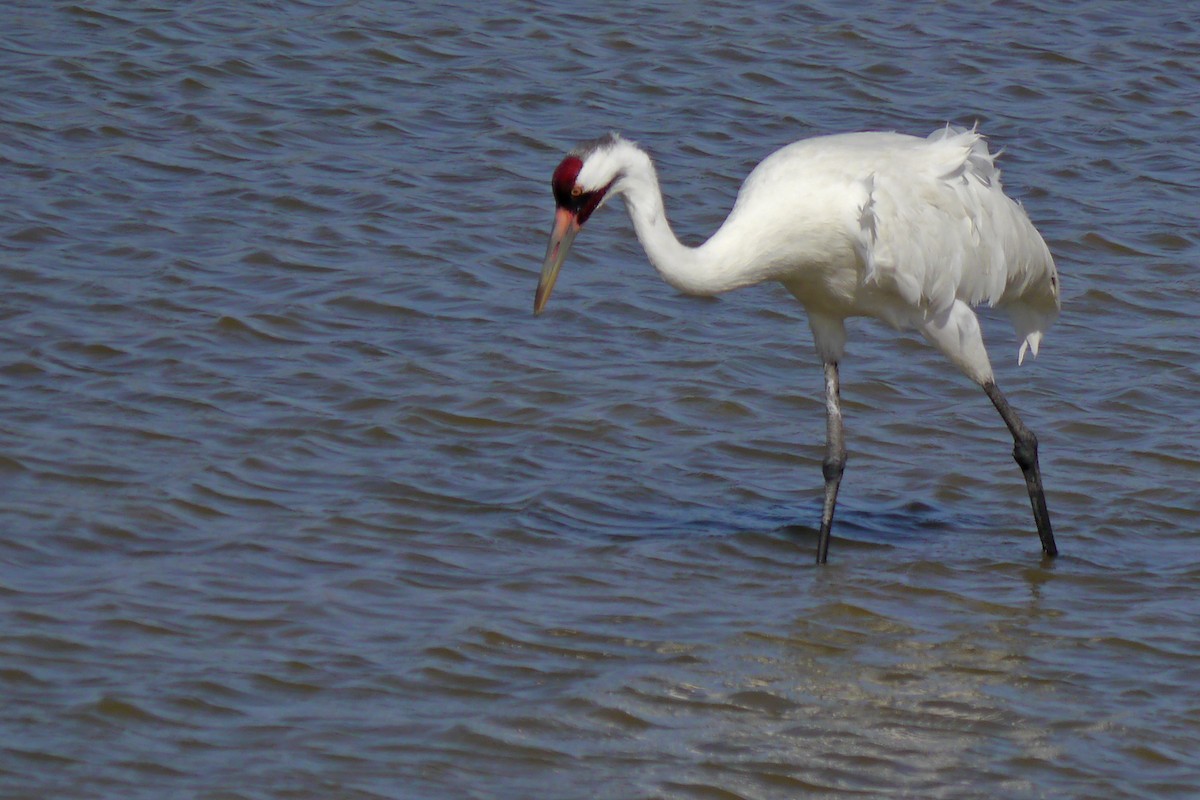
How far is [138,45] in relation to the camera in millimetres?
12062

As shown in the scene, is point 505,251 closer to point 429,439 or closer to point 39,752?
point 429,439

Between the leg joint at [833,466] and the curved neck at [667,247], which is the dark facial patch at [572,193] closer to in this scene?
the curved neck at [667,247]

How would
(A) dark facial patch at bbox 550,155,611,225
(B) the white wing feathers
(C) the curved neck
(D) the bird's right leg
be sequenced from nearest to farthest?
(A) dark facial patch at bbox 550,155,611,225, (C) the curved neck, (B) the white wing feathers, (D) the bird's right leg

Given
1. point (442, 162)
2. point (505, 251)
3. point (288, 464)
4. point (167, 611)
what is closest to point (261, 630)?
point (167, 611)

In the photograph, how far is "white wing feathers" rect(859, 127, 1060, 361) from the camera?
6.86m

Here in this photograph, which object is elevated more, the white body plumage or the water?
the white body plumage

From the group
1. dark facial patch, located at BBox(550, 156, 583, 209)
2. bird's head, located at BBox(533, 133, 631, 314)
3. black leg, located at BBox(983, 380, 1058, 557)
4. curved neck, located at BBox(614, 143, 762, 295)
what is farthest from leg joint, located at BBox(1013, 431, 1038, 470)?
dark facial patch, located at BBox(550, 156, 583, 209)

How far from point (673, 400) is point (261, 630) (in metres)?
2.82

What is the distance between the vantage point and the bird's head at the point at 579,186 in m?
6.52

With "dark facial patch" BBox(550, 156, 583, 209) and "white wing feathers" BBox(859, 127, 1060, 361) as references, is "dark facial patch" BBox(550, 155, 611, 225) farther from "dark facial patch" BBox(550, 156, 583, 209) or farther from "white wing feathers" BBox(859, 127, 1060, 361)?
"white wing feathers" BBox(859, 127, 1060, 361)

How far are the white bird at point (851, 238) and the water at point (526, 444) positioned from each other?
0.66 metres

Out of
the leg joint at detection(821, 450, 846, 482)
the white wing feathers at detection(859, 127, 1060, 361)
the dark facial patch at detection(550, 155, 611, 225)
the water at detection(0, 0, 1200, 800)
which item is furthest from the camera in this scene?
the leg joint at detection(821, 450, 846, 482)

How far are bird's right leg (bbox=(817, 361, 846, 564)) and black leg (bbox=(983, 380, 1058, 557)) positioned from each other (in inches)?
21.6

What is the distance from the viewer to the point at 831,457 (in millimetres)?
7312
